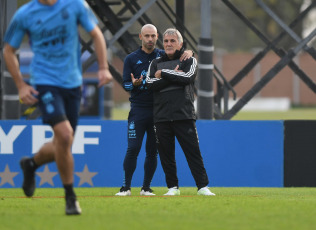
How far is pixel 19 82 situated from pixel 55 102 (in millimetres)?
370

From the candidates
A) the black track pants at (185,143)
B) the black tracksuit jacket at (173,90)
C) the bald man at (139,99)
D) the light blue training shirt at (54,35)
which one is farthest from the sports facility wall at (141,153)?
the light blue training shirt at (54,35)

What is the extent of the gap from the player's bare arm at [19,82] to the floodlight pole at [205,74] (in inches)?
221

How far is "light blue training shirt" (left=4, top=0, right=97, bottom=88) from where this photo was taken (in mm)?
6578

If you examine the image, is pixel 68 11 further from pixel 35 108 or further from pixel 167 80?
pixel 35 108

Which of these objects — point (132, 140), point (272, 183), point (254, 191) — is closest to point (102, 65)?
point (132, 140)

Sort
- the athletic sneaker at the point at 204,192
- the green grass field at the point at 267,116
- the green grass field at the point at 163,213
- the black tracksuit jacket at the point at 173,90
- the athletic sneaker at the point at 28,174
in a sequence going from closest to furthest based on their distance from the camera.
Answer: the green grass field at the point at 163,213
the athletic sneaker at the point at 28,174
the black tracksuit jacket at the point at 173,90
the athletic sneaker at the point at 204,192
the green grass field at the point at 267,116

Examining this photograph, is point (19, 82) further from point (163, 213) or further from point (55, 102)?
point (163, 213)

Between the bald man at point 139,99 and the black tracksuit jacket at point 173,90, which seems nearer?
the black tracksuit jacket at point 173,90

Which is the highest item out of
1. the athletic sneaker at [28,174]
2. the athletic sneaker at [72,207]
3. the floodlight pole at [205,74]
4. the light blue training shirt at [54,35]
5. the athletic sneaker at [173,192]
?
the light blue training shirt at [54,35]

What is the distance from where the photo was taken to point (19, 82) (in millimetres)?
6629

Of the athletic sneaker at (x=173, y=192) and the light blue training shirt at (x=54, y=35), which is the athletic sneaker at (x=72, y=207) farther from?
the athletic sneaker at (x=173, y=192)

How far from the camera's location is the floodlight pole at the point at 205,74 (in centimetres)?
1204

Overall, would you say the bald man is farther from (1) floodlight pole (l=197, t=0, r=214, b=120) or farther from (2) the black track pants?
(1) floodlight pole (l=197, t=0, r=214, b=120)

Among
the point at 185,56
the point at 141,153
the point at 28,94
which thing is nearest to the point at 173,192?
the point at 185,56
